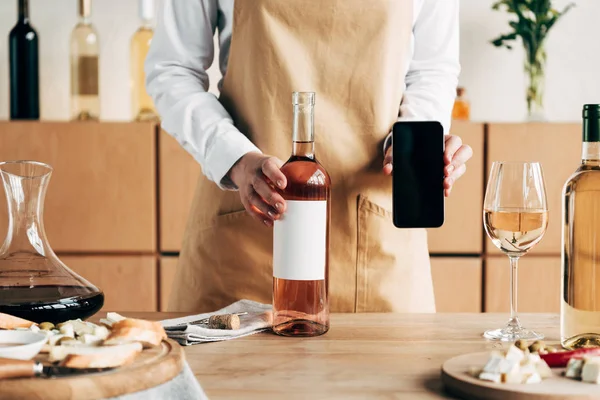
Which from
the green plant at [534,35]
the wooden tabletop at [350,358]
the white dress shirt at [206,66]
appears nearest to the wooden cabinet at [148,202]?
the green plant at [534,35]

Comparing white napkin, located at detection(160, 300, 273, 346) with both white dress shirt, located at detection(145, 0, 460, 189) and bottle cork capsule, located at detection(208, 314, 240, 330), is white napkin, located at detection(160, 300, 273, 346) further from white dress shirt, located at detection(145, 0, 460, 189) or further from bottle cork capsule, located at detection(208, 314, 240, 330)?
white dress shirt, located at detection(145, 0, 460, 189)

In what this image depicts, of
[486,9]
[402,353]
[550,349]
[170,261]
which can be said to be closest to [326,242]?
[402,353]

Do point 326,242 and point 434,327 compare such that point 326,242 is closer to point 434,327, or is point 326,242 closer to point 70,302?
point 434,327

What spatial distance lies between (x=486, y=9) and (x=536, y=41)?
0.28m

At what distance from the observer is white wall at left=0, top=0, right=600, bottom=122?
2.64 m

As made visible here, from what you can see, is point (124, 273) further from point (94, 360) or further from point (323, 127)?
point (94, 360)

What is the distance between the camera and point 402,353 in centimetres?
89

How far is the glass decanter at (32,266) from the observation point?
35.8 inches

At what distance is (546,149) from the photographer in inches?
95.6

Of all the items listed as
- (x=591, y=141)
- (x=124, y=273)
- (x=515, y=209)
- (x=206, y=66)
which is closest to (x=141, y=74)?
(x=124, y=273)

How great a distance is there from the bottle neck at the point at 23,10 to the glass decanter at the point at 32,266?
1.54 meters

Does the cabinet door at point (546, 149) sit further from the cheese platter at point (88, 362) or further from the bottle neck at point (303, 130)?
the cheese platter at point (88, 362)

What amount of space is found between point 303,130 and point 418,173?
0.71ft

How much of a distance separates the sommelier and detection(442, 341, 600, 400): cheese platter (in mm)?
563
